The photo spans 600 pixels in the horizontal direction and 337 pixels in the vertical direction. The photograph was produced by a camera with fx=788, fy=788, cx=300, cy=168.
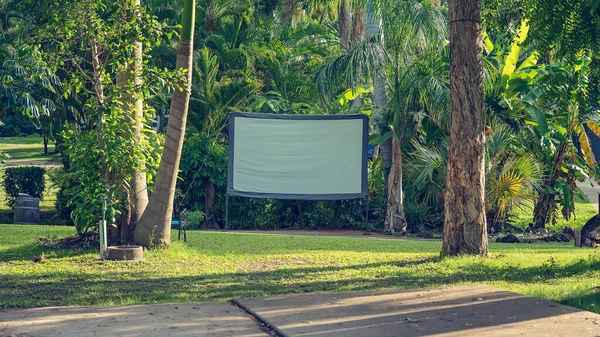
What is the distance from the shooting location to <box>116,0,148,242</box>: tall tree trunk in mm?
11977

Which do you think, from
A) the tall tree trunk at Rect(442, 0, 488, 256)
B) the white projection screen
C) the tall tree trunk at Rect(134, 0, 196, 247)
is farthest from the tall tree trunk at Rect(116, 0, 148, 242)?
the white projection screen

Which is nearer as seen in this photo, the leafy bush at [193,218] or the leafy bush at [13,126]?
the leafy bush at [193,218]

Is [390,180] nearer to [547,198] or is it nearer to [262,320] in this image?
[547,198]

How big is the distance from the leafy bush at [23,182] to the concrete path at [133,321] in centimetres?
1406

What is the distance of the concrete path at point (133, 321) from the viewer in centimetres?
673

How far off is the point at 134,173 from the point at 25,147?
3976 cm

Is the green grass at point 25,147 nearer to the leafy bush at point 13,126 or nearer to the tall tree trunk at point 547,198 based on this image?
the leafy bush at point 13,126

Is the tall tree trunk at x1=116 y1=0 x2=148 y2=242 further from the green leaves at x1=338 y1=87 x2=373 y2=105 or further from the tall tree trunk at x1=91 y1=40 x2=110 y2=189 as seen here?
the green leaves at x1=338 y1=87 x2=373 y2=105

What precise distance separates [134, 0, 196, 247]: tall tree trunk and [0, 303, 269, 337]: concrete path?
160 inches

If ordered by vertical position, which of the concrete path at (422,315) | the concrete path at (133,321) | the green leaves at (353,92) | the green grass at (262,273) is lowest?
the concrete path at (133,321)

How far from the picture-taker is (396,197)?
59.8 ft

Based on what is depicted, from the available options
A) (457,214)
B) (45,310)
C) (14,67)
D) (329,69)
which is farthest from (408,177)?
(45,310)

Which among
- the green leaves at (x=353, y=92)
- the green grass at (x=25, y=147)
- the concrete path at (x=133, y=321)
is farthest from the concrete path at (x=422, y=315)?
the green grass at (x=25, y=147)

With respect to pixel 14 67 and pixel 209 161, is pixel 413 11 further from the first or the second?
pixel 14 67
